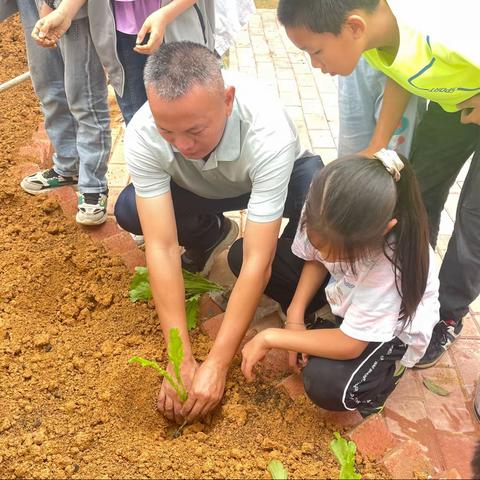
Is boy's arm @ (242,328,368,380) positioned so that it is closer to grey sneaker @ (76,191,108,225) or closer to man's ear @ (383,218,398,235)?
man's ear @ (383,218,398,235)

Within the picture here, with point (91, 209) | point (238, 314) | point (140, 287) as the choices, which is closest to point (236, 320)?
point (238, 314)

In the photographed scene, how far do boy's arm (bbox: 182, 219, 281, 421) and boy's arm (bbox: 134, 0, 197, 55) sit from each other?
867mm

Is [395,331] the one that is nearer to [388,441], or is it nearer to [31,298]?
[388,441]

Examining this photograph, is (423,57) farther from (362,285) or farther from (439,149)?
(362,285)

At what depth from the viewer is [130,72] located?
2643mm

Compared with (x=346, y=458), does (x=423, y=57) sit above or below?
above

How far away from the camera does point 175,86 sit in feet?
5.78

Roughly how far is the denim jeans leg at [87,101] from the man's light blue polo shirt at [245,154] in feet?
2.17

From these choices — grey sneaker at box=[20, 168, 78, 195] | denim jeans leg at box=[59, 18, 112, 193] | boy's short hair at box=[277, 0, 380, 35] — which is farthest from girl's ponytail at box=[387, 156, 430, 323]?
grey sneaker at box=[20, 168, 78, 195]

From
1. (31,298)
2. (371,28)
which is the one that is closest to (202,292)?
(31,298)

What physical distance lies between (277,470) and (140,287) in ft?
3.56

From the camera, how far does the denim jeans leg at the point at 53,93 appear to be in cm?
273

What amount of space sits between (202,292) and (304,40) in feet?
3.77

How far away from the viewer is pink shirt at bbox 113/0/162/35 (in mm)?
2447
